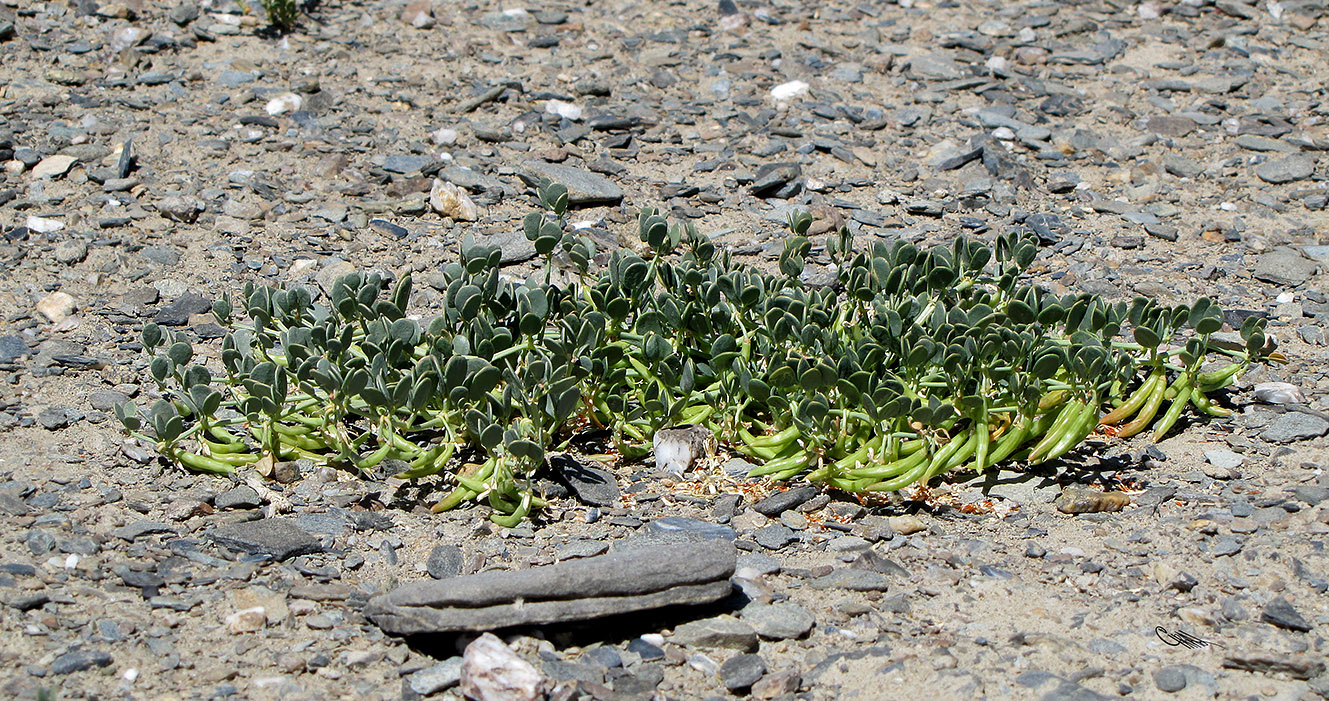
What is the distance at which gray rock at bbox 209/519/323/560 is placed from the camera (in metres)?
3.00

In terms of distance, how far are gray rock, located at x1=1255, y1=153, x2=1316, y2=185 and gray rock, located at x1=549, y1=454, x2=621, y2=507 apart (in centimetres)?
378

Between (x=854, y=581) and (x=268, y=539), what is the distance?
152 cm

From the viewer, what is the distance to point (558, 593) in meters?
2.62

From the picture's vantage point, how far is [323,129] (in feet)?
18.4

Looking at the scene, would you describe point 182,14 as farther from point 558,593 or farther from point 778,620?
point 778,620

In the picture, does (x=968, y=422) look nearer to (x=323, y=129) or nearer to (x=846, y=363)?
(x=846, y=363)

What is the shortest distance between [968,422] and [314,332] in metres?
2.00

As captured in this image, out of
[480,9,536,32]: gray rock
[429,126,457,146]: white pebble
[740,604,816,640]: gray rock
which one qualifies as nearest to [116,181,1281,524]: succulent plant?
[740,604,816,640]: gray rock

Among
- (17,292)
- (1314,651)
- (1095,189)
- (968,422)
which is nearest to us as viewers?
(1314,651)

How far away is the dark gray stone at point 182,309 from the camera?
4.25 meters

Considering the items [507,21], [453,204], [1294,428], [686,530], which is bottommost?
[686,530]

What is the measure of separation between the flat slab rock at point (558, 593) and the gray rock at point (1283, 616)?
1.27 m

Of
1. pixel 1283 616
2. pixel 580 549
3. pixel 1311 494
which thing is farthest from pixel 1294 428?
pixel 580 549

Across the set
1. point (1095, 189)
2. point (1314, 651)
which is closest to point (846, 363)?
point (1314, 651)
